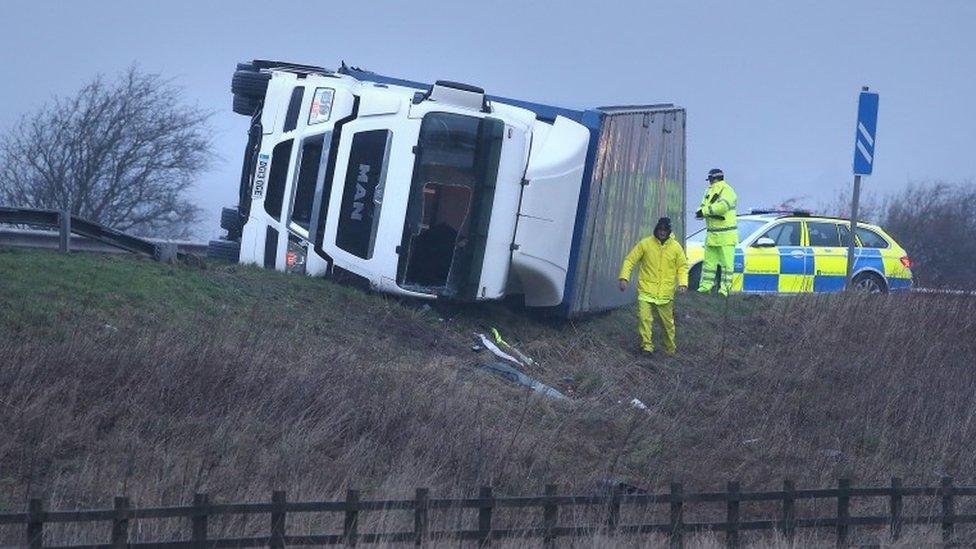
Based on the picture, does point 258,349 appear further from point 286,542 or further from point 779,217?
point 779,217

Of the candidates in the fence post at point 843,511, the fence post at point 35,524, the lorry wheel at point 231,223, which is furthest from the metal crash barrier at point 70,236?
the fence post at point 843,511

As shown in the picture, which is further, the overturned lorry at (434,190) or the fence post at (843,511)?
the overturned lorry at (434,190)

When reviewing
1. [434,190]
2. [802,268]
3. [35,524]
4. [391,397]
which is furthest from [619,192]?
[35,524]

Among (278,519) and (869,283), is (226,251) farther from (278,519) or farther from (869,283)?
(869,283)

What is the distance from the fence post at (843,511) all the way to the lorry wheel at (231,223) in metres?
8.47

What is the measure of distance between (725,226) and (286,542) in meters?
11.0

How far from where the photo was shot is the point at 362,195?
14.4 metres

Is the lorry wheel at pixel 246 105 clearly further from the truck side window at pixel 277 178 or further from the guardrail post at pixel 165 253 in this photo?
the guardrail post at pixel 165 253

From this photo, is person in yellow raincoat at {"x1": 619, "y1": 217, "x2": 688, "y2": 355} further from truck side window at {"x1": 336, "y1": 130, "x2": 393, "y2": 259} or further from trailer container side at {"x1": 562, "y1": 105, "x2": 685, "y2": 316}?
truck side window at {"x1": 336, "y1": 130, "x2": 393, "y2": 259}

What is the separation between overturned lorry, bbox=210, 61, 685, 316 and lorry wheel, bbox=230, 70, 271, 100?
70 cm

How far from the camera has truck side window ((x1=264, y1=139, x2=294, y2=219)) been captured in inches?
603

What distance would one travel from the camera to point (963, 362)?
17000 mm

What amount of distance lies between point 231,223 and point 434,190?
10.8 feet

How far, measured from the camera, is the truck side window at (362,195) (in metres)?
14.3
